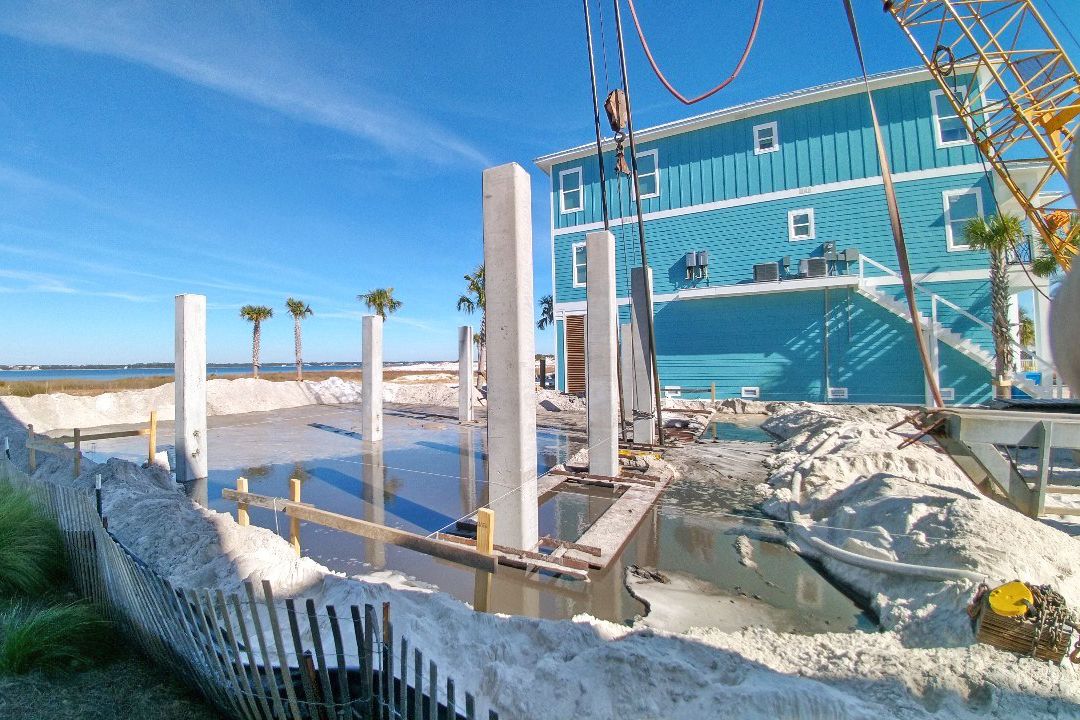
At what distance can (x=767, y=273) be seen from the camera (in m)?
18.4

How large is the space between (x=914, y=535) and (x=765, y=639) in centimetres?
237

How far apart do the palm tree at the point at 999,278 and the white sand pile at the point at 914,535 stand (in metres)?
9.19

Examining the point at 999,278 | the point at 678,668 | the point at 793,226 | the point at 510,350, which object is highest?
the point at 793,226

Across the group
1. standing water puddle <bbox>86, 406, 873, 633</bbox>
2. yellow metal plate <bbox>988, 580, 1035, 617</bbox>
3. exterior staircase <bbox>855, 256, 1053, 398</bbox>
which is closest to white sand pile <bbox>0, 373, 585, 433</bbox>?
standing water puddle <bbox>86, 406, 873, 633</bbox>

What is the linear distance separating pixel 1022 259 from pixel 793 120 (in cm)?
908

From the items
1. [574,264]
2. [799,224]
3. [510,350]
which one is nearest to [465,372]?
[574,264]

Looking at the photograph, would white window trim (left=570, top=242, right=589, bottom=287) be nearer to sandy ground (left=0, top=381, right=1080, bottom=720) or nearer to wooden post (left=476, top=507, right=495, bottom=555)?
sandy ground (left=0, top=381, right=1080, bottom=720)

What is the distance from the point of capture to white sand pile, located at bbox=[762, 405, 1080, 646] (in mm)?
4055

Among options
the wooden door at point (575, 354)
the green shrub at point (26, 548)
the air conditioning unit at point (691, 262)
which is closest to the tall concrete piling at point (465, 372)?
the wooden door at point (575, 354)

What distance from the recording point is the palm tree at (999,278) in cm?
1424

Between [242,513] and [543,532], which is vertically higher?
[242,513]

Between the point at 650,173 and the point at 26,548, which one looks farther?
the point at 650,173

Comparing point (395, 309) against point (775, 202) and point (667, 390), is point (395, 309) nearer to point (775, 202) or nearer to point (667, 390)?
point (667, 390)

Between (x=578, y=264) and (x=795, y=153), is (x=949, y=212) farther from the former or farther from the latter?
(x=578, y=264)
